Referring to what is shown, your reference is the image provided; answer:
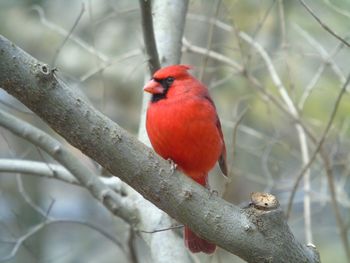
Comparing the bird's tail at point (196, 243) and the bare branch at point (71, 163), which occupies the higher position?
the bare branch at point (71, 163)

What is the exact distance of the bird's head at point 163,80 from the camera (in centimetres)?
301

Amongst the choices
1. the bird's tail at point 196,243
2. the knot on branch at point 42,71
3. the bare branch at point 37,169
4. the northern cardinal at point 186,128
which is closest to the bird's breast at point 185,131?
the northern cardinal at point 186,128

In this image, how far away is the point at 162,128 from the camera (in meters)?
2.78

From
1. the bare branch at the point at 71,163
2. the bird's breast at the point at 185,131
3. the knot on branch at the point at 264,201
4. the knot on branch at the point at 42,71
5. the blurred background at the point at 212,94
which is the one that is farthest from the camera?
the blurred background at the point at 212,94

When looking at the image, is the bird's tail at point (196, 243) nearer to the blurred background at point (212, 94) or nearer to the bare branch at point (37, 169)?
the bare branch at point (37, 169)

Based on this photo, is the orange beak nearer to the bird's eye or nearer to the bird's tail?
the bird's eye

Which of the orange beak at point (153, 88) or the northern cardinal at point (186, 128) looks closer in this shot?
the northern cardinal at point (186, 128)

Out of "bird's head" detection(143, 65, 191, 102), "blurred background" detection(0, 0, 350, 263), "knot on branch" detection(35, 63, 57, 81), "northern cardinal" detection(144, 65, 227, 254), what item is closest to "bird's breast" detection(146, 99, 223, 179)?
"northern cardinal" detection(144, 65, 227, 254)

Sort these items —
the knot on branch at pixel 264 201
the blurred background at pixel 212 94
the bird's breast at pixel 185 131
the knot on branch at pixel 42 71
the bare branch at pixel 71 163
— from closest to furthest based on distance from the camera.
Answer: the knot on branch at pixel 42 71 < the knot on branch at pixel 264 201 < the bird's breast at pixel 185 131 < the bare branch at pixel 71 163 < the blurred background at pixel 212 94

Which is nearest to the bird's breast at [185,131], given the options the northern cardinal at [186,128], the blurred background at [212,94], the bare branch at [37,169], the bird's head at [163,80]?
the northern cardinal at [186,128]

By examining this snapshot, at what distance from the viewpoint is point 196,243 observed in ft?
9.91

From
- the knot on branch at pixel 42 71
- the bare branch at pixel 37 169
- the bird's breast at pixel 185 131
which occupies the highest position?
the knot on branch at pixel 42 71

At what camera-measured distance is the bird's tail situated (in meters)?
3.02

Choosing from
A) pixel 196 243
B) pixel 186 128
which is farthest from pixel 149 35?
pixel 196 243
